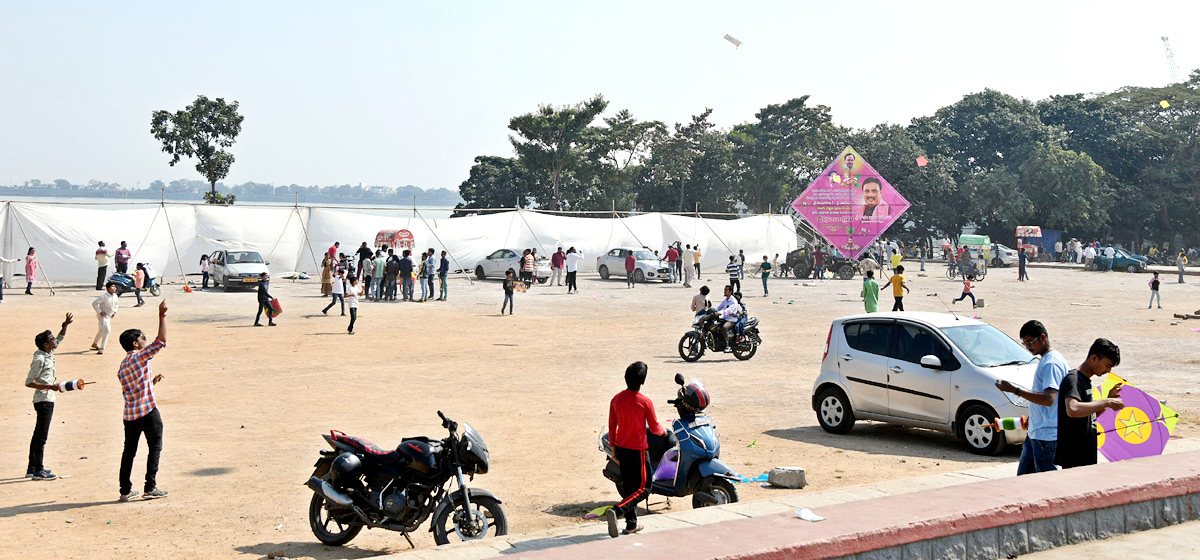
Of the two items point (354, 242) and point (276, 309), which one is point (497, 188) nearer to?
point (354, 242)

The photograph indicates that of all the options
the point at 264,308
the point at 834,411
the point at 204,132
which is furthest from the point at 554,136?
the point at 834,411

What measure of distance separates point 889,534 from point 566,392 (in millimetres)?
9069

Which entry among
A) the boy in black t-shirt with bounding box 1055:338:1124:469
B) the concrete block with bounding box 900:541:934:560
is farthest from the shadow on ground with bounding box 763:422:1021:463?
the concrete block with bounding box 900:541:934:560

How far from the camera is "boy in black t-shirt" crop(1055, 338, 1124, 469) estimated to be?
21.0ft

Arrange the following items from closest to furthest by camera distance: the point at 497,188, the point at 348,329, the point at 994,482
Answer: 1. the point at 994,482
2. the point at 348,329
3. the point at 497,188

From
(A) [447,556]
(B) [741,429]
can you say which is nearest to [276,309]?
(B) [741,429]

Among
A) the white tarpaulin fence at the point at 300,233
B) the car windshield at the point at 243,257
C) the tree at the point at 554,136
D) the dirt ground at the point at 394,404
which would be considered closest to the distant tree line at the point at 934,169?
the tree at the point at 554,136

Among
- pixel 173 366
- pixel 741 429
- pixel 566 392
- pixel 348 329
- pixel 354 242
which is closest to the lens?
pixel 741 429

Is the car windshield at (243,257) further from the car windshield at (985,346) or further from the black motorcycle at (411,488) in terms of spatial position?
the black motorcycle at (411,488)

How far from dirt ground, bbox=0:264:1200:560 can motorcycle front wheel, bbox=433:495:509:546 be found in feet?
1.81

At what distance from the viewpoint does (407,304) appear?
3014cm

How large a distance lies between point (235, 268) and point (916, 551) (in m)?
31.0

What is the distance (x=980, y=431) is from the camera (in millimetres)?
10484

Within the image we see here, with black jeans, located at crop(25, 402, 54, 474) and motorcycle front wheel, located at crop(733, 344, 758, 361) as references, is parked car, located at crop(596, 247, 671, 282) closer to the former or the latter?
motorcycle front wheel, located at crop(733, 344, 758, 361)
